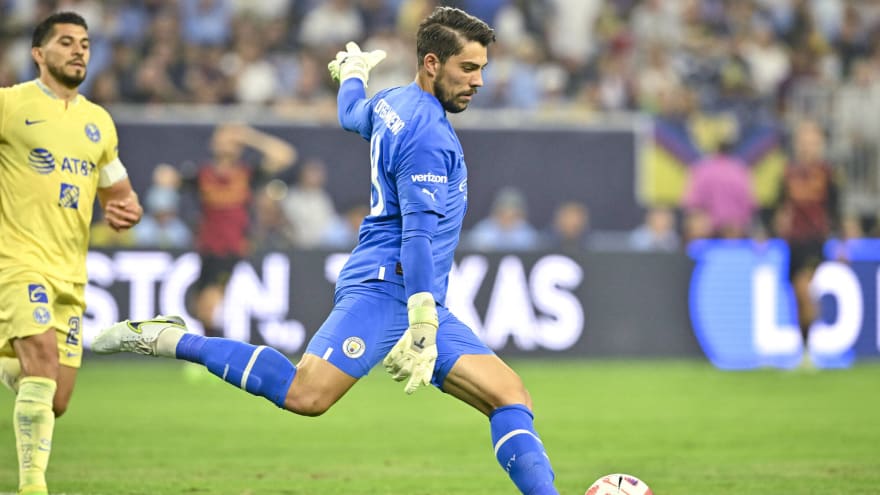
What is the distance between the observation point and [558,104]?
20875 millimetres

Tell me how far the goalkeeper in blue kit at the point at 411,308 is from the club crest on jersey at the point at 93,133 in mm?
1308

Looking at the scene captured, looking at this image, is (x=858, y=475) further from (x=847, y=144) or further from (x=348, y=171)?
(x=847, y=144)

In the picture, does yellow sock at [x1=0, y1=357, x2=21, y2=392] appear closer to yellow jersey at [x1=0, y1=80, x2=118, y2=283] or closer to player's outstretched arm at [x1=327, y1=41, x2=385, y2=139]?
yellow jersey at [x1=0, y1=80, x2=118, y2=283]

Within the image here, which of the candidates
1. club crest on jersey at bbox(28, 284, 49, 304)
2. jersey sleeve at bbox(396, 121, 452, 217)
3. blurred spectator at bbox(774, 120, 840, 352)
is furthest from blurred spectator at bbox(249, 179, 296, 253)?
jersey sleeve at bbox(396, 121, 452, 217)

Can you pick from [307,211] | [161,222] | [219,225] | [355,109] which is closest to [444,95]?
[355,109]

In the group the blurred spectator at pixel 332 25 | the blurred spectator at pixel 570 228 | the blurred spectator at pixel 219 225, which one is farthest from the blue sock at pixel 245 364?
the blurred spectator at pixel 332 25

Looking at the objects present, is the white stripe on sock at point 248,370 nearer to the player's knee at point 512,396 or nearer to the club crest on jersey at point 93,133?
the player's knee at point 512,396

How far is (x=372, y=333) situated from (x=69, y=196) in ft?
6.64

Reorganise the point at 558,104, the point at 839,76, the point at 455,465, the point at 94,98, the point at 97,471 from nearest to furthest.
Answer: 1. the point at 97,471
2. the point at 455,465
3. the point at 94,98
4. the point at 558,104
5. the point at 839,76

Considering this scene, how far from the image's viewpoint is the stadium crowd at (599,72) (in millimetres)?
18906

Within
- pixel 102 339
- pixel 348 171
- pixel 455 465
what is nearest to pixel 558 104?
pixel 348 171

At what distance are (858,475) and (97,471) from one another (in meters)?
4.81

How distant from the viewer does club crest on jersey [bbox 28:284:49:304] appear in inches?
286

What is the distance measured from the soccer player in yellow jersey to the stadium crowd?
31.4 feet
